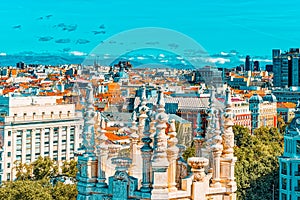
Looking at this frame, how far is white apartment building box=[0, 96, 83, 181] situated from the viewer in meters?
48.6

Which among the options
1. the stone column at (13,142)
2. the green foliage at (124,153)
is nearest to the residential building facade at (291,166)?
the stone column at (13,142)

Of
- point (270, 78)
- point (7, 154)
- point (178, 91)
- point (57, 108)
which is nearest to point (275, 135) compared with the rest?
point (57, 108)

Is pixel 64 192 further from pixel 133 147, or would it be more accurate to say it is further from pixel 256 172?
pixel 133 147

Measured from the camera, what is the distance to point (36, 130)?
50.5 m

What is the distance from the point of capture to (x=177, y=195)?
8.35 metres

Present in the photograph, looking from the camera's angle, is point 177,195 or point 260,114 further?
point 260,114

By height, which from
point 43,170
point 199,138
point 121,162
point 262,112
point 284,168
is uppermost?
point 262,112

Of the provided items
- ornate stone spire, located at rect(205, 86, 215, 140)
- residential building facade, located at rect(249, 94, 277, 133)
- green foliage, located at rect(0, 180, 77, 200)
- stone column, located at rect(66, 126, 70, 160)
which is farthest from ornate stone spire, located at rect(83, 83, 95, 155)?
residential building facade, located at rect(249, 94, 277, 133)

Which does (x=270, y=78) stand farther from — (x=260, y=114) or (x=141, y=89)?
(x=141, y=89)

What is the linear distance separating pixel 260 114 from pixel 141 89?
221ft

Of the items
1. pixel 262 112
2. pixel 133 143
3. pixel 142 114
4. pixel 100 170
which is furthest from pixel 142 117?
pixel 262 112

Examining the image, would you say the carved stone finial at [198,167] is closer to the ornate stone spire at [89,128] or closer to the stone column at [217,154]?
the stone column at [217,154]

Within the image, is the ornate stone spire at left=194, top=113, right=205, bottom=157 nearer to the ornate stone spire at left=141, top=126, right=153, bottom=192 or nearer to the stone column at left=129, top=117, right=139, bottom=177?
the stone column at left=129, top=117, right=139, bottom=177

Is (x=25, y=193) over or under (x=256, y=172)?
under
